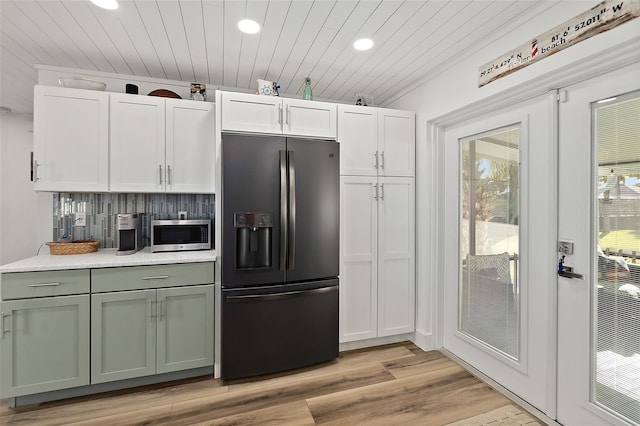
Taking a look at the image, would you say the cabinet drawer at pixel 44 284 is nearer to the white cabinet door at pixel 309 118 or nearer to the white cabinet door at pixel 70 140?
the white cabinet door at pixel 70 140

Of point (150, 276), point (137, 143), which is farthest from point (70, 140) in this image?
point (150, 276)

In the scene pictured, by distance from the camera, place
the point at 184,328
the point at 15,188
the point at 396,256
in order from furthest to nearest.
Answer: the point at 15,188 → the point at 396,256 → the point at 184,328

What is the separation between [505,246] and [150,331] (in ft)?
9.08

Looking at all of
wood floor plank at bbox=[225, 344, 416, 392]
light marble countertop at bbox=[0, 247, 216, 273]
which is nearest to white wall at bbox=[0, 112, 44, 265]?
light marble countertop at bbox=[0, 247, 216, 273]

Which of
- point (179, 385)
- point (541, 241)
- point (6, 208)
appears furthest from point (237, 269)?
point (6, 208)

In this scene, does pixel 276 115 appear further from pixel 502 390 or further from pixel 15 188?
pixel 15 188

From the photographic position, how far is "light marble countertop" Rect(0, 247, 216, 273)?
2.01 meters

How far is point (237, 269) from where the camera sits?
228cm

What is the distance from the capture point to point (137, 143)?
8.23 ft

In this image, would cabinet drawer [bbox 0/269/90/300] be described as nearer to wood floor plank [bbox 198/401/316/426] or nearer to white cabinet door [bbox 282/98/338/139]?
wood floor plank [bbox 198/401/316/426]

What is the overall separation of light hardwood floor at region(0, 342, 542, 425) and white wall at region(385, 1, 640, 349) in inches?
27.1

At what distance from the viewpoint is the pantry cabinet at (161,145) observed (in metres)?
2.47

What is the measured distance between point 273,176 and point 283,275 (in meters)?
0.80

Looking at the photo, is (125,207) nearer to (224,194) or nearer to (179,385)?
(224,194)
